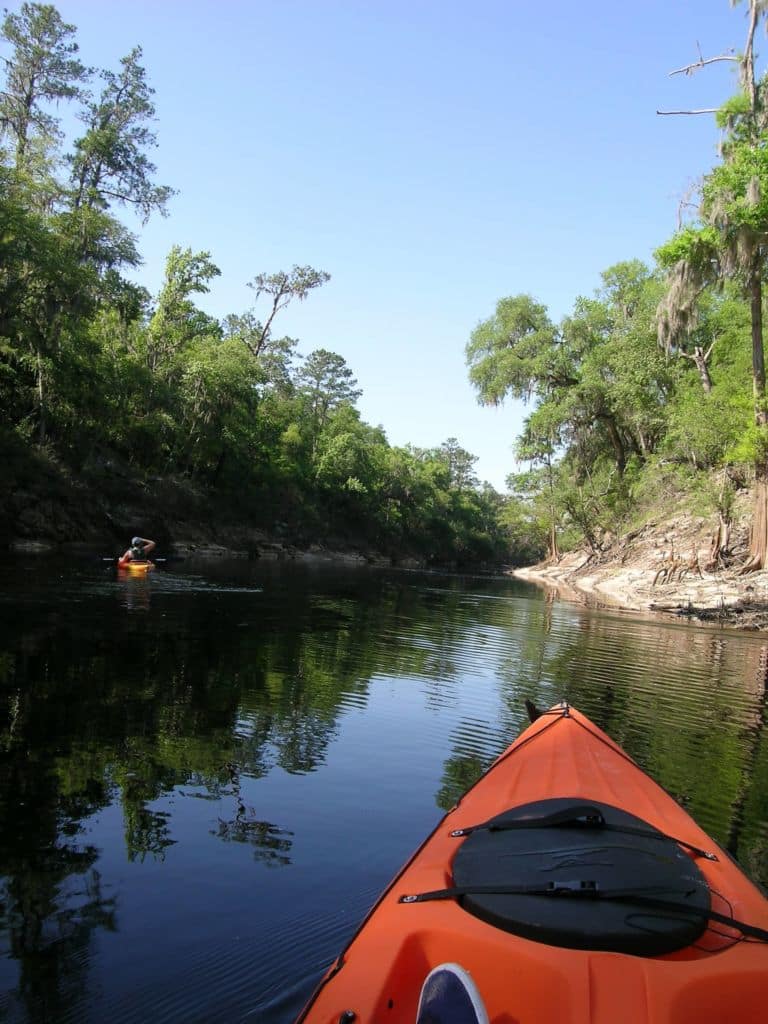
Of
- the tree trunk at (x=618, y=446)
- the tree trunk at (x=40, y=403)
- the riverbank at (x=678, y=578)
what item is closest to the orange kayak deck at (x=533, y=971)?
the riverbank at (x=678, y=578)

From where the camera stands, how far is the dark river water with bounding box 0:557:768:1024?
10.6 feet

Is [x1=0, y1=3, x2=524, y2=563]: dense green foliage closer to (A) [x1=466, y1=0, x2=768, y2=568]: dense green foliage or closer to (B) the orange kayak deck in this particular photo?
(A) [x1=466, y1=0, x2=768, y2=568]: dense green foliage

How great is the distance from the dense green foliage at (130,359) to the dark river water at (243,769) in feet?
52.2

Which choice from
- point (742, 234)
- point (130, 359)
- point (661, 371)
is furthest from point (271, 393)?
point (742, 234)

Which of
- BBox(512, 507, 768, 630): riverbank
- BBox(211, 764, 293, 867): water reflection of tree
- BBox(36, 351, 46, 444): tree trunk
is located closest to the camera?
BBox(211, 764, 293, 867): water reflection of tree

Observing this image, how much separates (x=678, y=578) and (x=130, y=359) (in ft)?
90.2

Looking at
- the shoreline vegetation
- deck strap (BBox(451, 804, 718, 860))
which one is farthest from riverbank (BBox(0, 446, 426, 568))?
deck strap (BBox(451, 804, 718, 860))

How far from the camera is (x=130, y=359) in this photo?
35312 millimetres

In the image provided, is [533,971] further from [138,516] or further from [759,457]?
[138,516]

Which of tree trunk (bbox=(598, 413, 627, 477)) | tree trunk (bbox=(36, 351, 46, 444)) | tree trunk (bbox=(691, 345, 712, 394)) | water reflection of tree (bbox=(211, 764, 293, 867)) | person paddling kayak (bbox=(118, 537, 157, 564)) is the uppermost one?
tree trunk (bbox=(691, 345, 712, 394))

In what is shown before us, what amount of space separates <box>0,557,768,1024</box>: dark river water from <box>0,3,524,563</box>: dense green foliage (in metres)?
15.9

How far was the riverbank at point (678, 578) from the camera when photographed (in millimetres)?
20469

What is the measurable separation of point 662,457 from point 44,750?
30377 millimetres

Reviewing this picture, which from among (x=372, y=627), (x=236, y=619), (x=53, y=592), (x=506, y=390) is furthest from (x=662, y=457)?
(x=53, y=592)
